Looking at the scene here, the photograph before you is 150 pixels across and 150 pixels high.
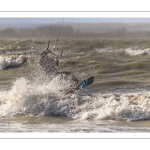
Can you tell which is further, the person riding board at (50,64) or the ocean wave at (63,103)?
the person riding board at (50,64)

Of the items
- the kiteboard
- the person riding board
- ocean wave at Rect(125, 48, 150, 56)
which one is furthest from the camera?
the kiteboard

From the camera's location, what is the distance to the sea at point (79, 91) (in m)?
6.85

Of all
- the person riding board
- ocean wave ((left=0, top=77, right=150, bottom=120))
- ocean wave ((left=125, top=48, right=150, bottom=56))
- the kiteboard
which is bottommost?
ocean wave ((left=0, top=77, right=150, bottom=120))

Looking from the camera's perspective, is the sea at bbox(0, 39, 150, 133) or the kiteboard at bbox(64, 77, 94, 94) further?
the kiteboard at bbox(64, 77, 94, 94)

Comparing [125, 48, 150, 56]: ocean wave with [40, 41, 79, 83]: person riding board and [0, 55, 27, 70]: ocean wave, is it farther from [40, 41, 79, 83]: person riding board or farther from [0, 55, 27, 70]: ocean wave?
[0, 55, 27, 70]: ocean wave

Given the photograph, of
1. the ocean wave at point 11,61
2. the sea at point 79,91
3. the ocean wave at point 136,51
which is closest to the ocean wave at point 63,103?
the sea at point 79,91

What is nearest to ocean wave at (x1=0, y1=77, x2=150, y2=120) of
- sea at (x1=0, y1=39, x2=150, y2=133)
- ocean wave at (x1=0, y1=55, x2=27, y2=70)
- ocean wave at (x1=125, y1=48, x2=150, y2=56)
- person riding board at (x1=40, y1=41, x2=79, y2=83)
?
sea at (x1=0, y1=39, x2=150, y2=133)

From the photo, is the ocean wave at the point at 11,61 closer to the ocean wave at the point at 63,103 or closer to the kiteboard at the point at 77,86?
the ocean wave at the point at 63,103

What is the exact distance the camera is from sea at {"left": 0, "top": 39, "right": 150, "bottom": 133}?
6848 mm

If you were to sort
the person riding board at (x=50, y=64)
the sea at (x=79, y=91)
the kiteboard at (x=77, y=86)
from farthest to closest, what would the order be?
the kiteboard at (x=77, y=86)
the person riding board at (x=50, y=64)
the sea at (x=79, y=91)
